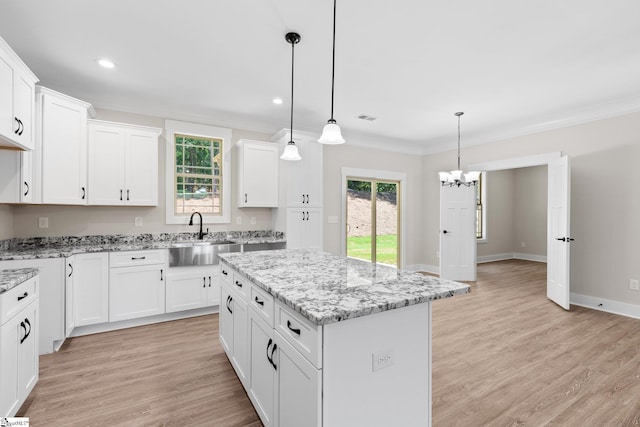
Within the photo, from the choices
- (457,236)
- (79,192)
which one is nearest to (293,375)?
(79,192)

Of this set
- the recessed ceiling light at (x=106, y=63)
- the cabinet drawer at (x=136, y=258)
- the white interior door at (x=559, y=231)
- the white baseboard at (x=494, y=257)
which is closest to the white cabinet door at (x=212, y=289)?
the cabinet drawer at (x=136, y=258)

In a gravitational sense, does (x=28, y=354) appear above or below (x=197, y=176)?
below

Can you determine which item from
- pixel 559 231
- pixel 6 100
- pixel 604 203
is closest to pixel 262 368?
pixel 6 100

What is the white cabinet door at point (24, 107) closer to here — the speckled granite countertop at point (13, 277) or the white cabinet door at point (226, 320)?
the speckled granite countertop at point (13, 277)

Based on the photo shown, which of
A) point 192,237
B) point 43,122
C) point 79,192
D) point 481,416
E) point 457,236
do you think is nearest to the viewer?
point 481,416

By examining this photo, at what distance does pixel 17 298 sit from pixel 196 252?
192 cm

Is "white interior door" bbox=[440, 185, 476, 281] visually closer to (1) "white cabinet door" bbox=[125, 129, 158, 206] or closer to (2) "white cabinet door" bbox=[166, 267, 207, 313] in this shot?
(2) "white cabinet door" bbox=[166, 267, 207, 313]

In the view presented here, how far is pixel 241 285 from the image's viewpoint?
84.3 inches

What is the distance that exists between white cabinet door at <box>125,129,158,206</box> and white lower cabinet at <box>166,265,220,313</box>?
958 millimetres

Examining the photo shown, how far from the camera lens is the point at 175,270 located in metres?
3.66

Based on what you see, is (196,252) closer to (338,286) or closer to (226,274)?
(226,274)

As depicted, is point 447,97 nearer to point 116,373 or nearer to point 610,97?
point 610,97

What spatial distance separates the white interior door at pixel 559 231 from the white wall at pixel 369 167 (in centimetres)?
245

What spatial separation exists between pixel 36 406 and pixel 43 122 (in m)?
2.45
